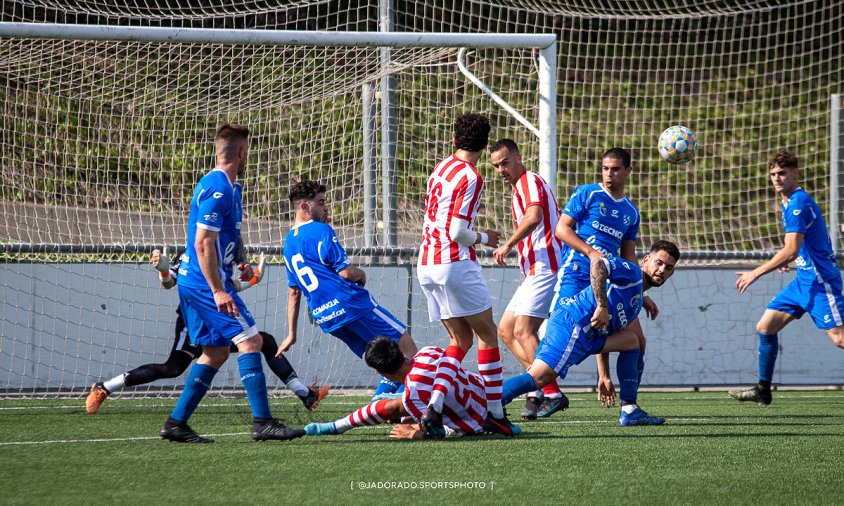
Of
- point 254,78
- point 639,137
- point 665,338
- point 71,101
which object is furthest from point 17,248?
point 639,137

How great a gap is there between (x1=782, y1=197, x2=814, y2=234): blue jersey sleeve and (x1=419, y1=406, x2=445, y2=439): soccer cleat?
12.4ft

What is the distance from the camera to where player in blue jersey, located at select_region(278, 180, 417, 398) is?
696 centimetres

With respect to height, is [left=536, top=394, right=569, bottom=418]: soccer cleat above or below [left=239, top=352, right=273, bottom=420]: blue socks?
below

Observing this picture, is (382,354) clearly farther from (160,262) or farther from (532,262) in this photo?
(532,262)

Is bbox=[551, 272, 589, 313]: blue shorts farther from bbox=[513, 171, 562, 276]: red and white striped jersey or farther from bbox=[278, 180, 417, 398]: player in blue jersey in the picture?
bbox=[278, 180, 417, 398]: player in blue jersey

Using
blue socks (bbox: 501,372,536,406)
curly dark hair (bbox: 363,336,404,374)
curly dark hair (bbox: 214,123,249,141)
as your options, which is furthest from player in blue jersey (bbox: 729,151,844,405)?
curly dark hair (bbox: 214,123,249,141)

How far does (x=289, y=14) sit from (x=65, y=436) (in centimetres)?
880

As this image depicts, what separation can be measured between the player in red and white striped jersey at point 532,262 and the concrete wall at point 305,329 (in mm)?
2410

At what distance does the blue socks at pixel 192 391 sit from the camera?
6.09 m

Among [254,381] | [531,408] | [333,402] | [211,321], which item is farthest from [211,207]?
[333,402]

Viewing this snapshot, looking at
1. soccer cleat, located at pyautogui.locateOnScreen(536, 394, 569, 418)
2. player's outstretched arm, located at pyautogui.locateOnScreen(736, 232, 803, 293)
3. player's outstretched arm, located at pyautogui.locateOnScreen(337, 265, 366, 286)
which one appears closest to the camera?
player's outstretched arm, located at pyautogui.locateOnScreen(337, 265, 366, 286)

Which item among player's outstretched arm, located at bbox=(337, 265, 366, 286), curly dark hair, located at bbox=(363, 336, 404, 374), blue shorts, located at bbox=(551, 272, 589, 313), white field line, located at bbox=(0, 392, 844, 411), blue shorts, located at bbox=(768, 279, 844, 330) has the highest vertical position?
player's outstretched arm, located at bbox=(337, 265, 366, 286)

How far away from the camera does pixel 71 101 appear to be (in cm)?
1020

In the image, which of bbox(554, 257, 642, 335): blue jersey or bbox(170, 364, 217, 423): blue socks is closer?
bbox(170, 364, 217, 423): blue socks
